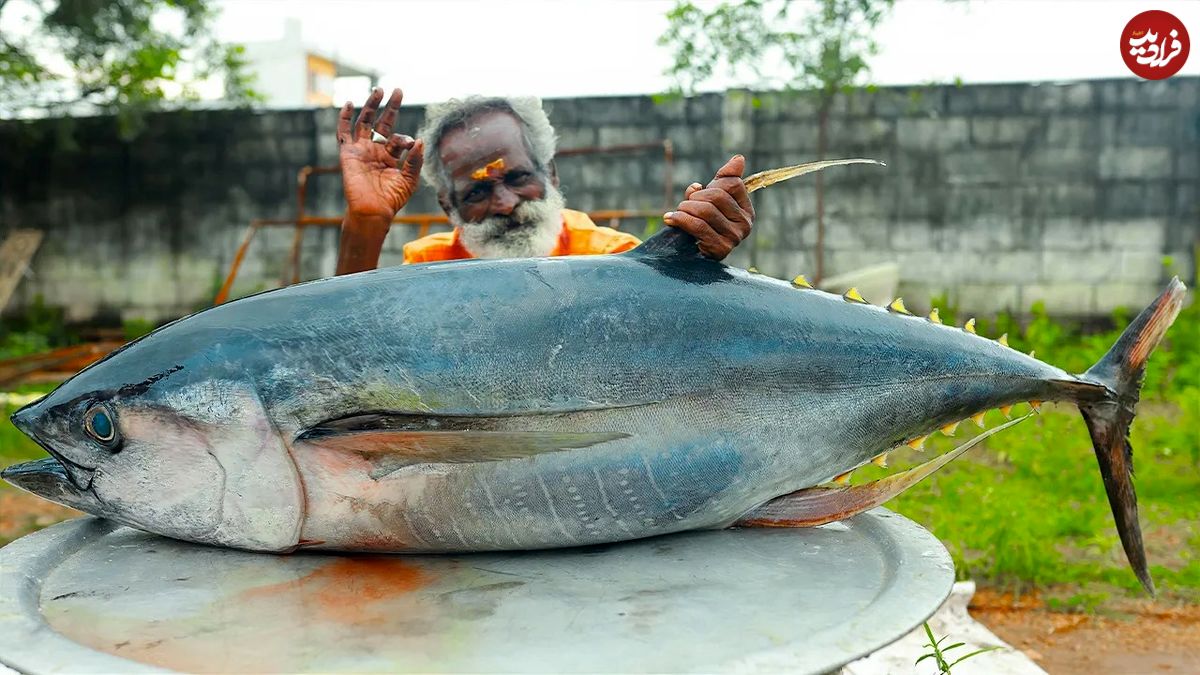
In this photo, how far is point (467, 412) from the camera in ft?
5.24

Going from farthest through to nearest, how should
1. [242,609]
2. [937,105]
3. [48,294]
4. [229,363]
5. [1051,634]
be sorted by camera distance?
[48,294] < [937,105] < [1051,634] < [229,363] < [242,609]

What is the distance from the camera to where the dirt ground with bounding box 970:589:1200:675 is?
344cm

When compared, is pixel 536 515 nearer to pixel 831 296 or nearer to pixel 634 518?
pixel 634 518

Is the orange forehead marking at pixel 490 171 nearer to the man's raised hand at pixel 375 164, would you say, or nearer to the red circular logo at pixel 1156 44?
the man's raised hand at pixel 375 164

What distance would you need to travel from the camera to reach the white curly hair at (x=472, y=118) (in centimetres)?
288

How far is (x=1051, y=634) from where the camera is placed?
369 centimetres

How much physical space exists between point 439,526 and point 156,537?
552 millimetres

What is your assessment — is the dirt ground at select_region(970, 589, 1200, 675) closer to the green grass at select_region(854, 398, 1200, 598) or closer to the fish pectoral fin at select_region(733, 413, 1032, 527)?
the green grass at select_region(854, 398, 1200, 598)

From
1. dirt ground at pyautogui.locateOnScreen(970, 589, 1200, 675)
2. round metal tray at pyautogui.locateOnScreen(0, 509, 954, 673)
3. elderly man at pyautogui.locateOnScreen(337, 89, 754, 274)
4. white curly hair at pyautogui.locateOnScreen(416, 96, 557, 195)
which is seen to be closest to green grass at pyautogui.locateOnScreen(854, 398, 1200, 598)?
dirt ground at pyautogui.locateOnScreen(970, 589, 1200, 675)

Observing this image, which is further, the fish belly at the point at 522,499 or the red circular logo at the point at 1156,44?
the red circular logo at the point at 1156,44

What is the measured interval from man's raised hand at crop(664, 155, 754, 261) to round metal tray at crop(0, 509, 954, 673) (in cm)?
53

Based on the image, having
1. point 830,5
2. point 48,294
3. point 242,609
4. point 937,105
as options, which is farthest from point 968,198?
point 48,294

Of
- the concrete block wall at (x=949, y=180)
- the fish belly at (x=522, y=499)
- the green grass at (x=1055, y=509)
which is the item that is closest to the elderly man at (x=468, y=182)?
the fish belly at (x=522, y=499)

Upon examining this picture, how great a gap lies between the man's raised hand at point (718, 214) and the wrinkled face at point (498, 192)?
3.65ft
